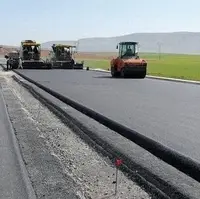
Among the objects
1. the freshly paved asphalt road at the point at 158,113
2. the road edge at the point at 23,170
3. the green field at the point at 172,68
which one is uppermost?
the road edge at the point at 23,170

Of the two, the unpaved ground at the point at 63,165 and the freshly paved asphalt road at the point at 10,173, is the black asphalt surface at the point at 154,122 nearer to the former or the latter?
the unpaved ground at the point at 63,165

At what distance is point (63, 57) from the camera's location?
51469 mm

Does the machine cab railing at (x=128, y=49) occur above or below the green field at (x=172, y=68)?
above

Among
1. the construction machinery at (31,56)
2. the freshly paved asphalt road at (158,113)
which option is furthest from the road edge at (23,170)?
the construction machinery at (31,56)

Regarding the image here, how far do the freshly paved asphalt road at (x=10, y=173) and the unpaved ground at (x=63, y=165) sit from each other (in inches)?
6.3

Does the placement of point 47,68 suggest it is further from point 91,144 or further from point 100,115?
point 91,144

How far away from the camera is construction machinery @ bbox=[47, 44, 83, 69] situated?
5044cm

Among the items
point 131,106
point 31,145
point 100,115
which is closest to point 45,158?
point 31,145

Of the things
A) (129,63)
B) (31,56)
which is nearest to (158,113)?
(129,63)

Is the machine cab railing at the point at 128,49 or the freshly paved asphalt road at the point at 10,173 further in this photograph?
the machine cab railing at the point at 128,49

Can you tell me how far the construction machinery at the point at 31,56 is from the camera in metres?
48.5

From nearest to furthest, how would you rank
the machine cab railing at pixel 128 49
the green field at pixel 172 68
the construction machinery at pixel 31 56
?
the machine cab railing at pixel 128 49 < the green field at pixel 172 68 < the construction machinery at pixel 31 56

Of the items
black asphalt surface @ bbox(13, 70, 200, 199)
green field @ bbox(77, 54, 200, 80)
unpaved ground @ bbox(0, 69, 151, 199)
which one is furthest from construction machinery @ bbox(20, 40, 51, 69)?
unpaved ground @ bbox(0, 69, 151, 199)

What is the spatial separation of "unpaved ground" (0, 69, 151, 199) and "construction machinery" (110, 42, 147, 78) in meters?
20.8
